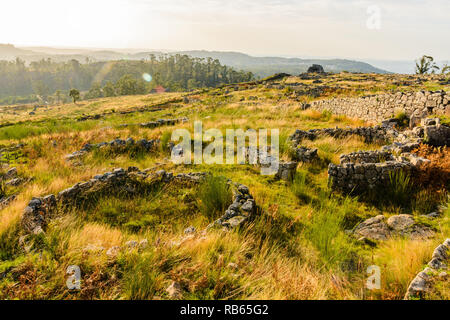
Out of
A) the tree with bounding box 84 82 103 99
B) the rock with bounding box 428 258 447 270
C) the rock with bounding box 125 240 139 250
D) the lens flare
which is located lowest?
the rock with bounding box 125 240 139 250

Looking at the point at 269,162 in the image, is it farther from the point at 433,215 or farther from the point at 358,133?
the point at 358,133

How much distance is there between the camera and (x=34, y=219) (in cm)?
441

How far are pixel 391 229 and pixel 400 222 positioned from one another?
0.26 meters

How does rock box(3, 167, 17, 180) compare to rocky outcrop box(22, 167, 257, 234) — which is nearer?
rocky outcrop box(22, 167, 257, 234)

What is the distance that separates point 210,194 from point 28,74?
23955 centimetres

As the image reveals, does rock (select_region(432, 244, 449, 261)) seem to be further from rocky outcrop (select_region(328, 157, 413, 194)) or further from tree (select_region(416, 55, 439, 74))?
tree (select_region(416, 55, 439, 74))

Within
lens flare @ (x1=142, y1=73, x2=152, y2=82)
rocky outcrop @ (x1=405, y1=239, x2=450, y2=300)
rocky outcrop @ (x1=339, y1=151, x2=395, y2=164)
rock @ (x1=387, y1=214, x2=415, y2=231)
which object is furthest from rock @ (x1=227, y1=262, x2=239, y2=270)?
lens flare @ (x1=142, y1=73, x2=152, y2=82)

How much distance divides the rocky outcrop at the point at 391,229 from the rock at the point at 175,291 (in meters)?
3.48

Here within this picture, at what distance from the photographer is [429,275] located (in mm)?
2854
